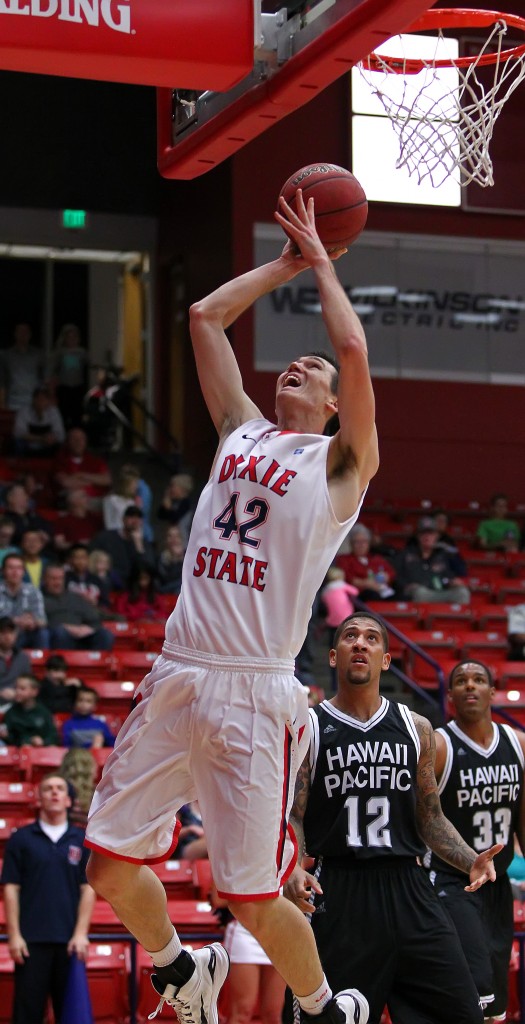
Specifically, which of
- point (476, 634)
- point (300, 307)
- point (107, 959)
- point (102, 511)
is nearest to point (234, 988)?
point (107, 959)

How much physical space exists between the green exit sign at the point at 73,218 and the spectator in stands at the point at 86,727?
11557 millimetres

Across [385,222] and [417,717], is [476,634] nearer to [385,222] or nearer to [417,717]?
[385,222]

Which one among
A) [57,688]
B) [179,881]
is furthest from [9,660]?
[179,881]

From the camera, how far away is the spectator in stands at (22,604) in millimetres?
12258

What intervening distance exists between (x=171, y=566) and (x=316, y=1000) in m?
9.98

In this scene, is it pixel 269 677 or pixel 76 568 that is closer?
pixel 269 677

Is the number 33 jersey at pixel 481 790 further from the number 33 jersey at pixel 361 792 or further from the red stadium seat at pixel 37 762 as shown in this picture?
the red stadium seat at pixel 37 762

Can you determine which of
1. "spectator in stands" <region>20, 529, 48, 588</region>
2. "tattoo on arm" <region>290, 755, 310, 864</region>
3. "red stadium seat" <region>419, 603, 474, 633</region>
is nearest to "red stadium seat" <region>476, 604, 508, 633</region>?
"red stadium seat" <region>419, 603, 474, 633</region>

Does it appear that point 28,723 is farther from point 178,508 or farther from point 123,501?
point 178,508

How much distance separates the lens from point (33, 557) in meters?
13.2

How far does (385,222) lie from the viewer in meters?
19.5

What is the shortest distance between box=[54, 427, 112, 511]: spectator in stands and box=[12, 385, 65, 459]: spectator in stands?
0.21 metres

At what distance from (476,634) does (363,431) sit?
10.5 m

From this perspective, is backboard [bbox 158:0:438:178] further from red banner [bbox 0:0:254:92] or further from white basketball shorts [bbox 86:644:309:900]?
white basketball shorts [bbox 86:644:309:900]
